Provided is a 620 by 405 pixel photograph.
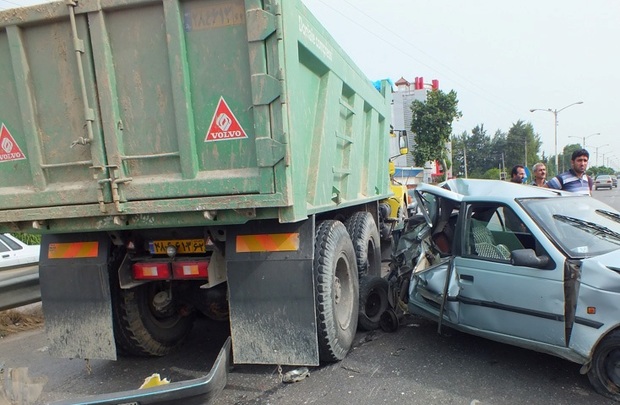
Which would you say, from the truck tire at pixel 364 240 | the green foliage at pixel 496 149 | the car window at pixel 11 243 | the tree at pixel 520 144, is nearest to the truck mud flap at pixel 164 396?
the truck tire at pixel 364 240

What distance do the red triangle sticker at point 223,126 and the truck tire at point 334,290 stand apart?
1.24 meters

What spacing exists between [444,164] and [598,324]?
139 feet

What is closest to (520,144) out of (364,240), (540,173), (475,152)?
(475,152)

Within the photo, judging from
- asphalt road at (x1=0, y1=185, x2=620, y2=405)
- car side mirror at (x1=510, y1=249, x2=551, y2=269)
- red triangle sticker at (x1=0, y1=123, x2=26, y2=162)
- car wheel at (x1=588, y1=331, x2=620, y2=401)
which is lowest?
asphalt road at (x1=0, y1=185, x2=620, y2=405)

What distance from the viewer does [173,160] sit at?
314 cm

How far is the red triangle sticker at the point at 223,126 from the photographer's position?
3.04 meters

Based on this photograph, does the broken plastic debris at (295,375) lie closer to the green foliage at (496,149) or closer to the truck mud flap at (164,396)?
the truck mud flap at (164,396)

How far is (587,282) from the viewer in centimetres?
314

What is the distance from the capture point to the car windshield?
3490 mm

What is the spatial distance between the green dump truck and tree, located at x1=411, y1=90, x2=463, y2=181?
3692 cm

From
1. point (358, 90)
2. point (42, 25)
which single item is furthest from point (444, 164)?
point (42, 25)

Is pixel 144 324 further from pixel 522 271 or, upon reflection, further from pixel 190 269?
pixel 522 271

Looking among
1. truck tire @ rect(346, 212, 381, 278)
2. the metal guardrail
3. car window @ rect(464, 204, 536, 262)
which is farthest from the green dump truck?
truck tire @ rect(346, 212, 381, 278)

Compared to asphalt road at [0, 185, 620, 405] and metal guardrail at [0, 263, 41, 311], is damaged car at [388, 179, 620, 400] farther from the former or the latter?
metal guardrail at [0, 263, 41, 311]
